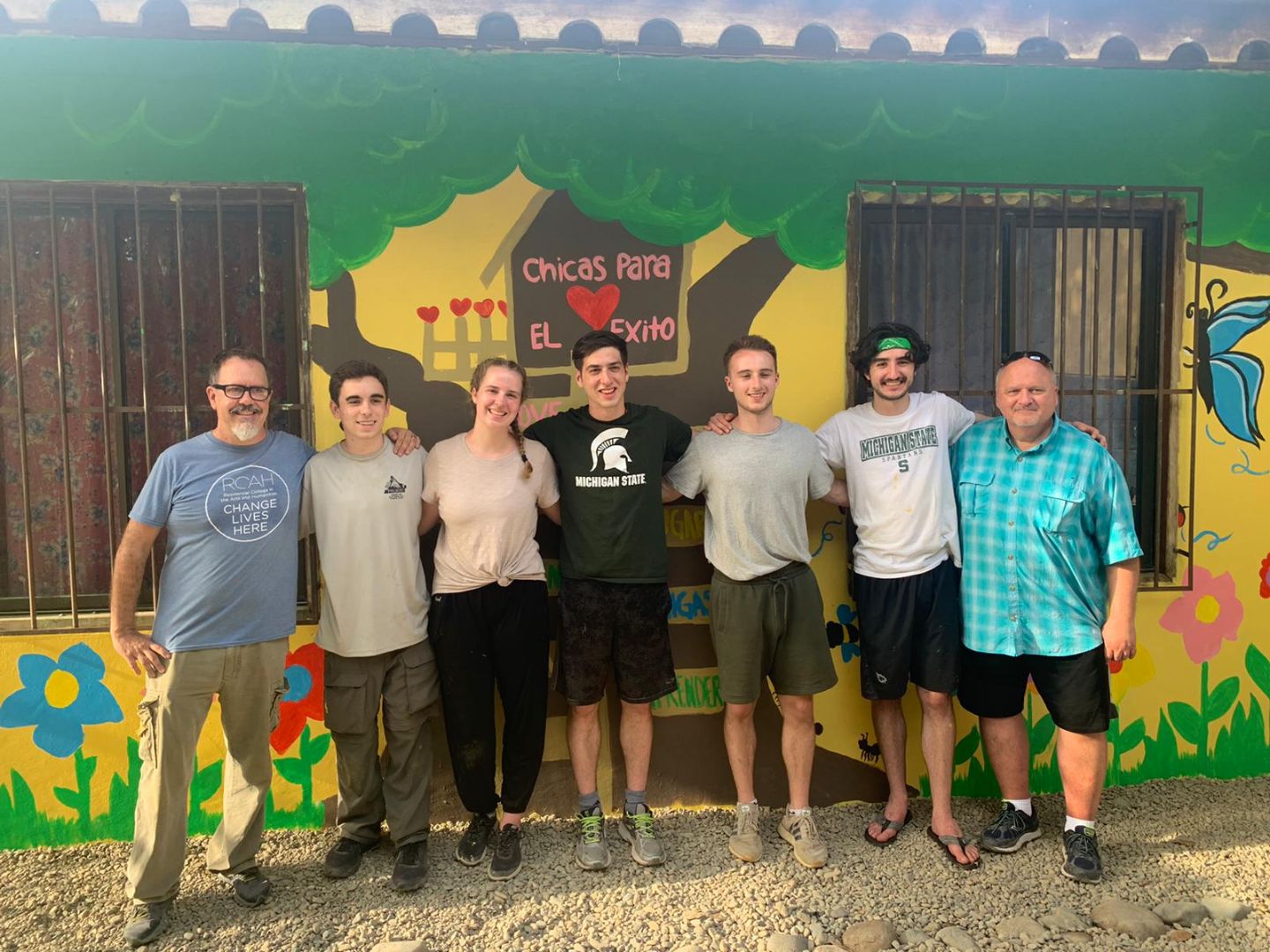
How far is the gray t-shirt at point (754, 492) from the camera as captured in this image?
3.01 metres

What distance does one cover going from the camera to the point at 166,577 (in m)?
2.73

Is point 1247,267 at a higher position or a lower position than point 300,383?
higher

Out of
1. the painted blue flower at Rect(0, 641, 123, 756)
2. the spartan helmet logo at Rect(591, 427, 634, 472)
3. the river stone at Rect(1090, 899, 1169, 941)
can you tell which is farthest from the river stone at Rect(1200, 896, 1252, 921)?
the painted blue flower at Rect(0, 641, 123, 756)

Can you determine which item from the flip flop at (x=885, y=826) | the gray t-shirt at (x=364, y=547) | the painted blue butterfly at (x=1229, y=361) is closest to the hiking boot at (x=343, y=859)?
the gray t-shirt at (x=364, y=547)

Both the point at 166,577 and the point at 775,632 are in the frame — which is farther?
the point at 775,632

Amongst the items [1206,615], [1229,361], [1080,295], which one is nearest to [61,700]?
[1080,295]

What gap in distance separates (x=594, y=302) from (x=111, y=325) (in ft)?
6.39

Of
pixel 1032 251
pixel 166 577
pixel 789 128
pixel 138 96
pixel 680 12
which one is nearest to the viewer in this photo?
pixel 166 577

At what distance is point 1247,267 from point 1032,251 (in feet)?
3.13

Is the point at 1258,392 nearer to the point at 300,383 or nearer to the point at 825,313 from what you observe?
the point at 825,313

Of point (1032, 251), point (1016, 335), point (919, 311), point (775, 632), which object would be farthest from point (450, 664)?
point (1032, 251)

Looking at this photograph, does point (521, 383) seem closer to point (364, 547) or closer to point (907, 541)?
point (364, 547)

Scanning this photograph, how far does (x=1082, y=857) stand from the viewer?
117 inches

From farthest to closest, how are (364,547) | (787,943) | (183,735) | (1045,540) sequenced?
(1045,540) → (364,547) → (183,735) → (787,943)
